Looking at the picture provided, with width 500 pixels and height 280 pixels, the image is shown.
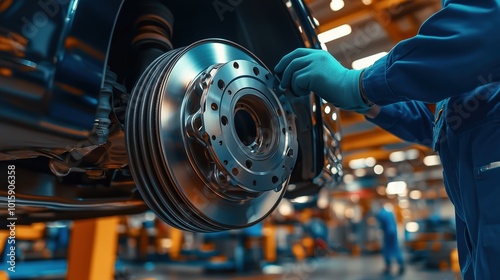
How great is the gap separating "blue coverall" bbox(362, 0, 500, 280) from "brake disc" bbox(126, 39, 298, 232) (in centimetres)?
29

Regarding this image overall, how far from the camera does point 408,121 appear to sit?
4.58 ft

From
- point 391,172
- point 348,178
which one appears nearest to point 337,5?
point 391,172

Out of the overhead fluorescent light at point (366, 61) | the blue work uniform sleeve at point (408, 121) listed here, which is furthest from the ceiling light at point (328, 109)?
the overhead fluorescent light at point (366, 61)

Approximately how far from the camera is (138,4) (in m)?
1.21

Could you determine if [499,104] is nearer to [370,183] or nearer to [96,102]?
[96,102]

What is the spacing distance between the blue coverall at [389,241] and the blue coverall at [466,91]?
26.7ft

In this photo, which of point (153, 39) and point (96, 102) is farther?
point (153, 39)

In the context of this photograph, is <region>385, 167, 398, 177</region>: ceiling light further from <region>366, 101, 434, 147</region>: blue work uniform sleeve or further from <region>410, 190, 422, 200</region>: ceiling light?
<region>366, 101, 434, 147</region>: blue work uniform sleeve

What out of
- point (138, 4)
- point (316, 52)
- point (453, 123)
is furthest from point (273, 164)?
point (138, 4)

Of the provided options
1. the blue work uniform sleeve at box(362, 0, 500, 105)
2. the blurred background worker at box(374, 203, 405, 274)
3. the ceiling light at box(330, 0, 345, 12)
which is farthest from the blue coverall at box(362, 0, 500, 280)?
the blurred background worker at box(374, 203, 405, 274)

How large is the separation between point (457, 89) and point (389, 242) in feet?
28.8

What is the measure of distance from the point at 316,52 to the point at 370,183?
694 inches

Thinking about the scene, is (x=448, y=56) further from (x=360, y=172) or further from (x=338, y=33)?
(x=360, y=172)

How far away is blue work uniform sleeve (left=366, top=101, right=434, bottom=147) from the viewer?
136cm
